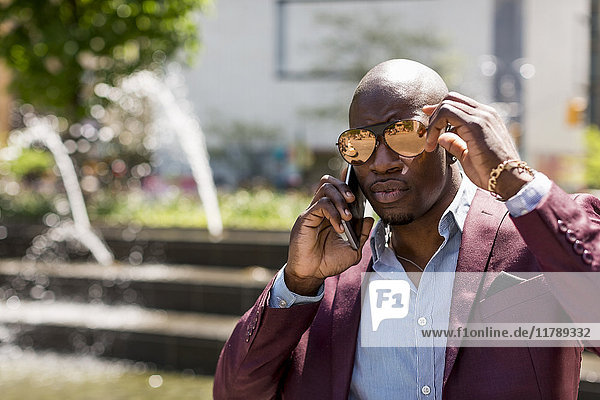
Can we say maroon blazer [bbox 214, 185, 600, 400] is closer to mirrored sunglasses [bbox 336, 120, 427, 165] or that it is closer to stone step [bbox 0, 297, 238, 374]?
mirrored sunglasses [bbox 336, 120, 427, 165]

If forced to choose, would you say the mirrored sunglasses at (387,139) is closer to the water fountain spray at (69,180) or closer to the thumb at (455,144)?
the thumb at (455,144)

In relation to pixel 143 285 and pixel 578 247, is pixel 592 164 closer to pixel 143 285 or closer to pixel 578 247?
pixel 143 285

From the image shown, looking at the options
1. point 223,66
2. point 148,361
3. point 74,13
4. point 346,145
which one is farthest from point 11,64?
point 223,66

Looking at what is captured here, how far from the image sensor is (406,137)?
1.82 meters

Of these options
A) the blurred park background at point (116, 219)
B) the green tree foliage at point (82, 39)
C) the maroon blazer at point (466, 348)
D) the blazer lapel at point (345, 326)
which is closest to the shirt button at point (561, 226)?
the maroon blazer at point (466, 348)

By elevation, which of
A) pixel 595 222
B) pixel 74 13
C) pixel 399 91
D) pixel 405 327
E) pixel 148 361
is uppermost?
pixel 74 13

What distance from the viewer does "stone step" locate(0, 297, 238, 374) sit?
6.04m

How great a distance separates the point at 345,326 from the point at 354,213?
0.30m

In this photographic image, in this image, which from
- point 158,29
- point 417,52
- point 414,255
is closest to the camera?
point 414,255

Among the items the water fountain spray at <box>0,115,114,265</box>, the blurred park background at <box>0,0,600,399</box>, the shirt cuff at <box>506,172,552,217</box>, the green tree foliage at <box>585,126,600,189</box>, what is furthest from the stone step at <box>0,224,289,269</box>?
the green tree foliage at <box>585,126,600,189</box>

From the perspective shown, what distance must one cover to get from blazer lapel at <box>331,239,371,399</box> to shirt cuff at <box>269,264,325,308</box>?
0.07 m

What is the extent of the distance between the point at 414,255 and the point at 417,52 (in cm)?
→ 2717

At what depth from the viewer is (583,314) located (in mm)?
1591

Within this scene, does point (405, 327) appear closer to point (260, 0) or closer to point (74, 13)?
point (74, 13)
